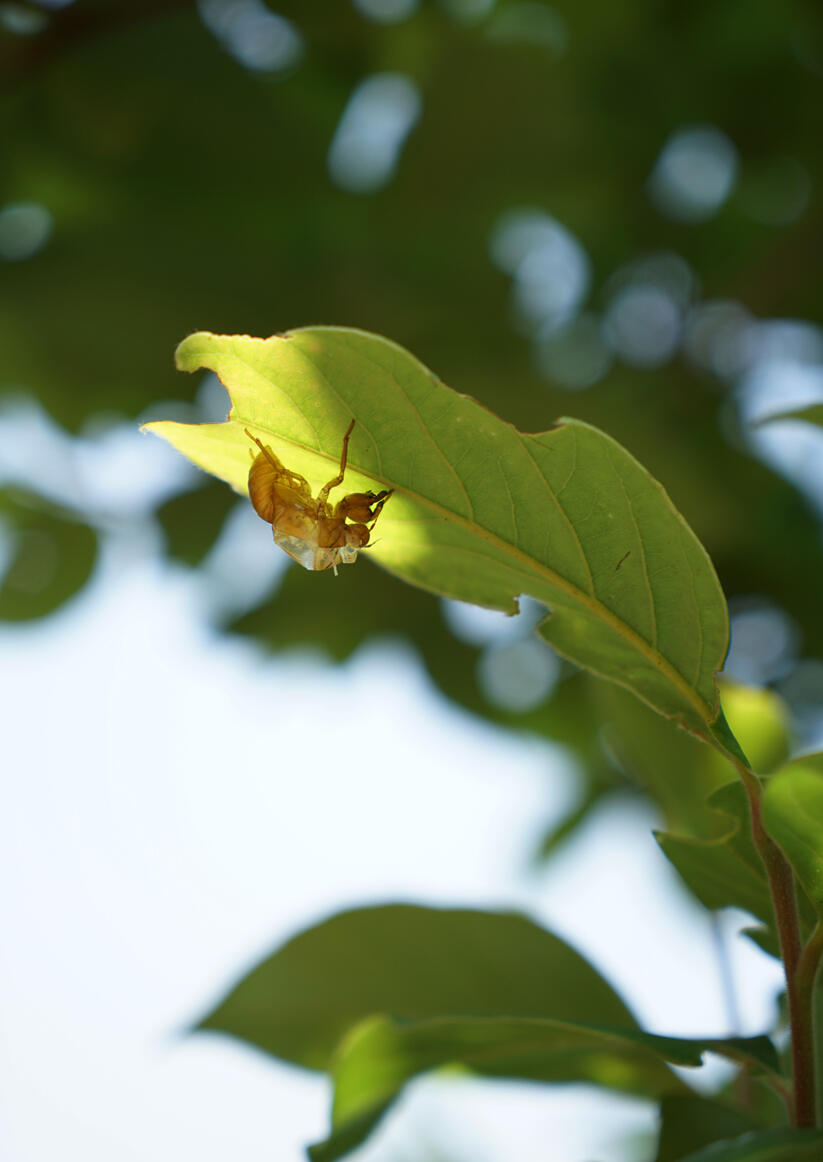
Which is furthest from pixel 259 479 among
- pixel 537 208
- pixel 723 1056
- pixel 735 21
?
pixel 735 21

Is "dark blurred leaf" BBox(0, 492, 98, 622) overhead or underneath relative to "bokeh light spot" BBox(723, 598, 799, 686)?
underneath

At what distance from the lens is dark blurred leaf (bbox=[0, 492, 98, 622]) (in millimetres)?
2730

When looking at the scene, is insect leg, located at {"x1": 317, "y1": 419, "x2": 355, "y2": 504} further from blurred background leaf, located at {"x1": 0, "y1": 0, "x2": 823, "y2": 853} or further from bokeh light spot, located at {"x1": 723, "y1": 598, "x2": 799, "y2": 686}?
bokeh light spot, located at {"x1": 723, "y1": 598, "x2": 799, "y2": 686}

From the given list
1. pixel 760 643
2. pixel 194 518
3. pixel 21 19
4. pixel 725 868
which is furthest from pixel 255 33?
pixel 725 868

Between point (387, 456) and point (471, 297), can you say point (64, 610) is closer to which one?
point (471, 297)

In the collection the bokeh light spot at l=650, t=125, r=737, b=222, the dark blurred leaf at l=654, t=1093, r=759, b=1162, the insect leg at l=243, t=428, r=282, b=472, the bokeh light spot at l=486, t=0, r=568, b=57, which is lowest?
the dark blurred leaf at l=654, t=1093, r=759, b=1162

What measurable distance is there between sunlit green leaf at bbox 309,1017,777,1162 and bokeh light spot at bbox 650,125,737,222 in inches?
95.4

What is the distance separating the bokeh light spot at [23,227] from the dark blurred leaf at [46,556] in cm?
66

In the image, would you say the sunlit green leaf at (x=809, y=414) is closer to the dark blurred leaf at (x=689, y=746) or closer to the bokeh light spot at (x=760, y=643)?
the dark blurred leaf at (x=689, y=746)

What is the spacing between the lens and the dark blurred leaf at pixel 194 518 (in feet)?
8.98

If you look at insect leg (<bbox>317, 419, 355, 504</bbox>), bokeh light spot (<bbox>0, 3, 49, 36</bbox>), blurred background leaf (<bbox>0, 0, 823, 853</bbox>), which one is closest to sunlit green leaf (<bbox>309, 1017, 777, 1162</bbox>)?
insect leg (<bbox>317, 419, 355, 504</bbox>)

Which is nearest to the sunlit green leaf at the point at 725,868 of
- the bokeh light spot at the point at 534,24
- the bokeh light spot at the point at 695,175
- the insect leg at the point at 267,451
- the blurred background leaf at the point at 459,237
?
the insect leg at the point at 267,451

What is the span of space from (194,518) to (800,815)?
2.32 metres

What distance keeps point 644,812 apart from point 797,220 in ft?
5.74
